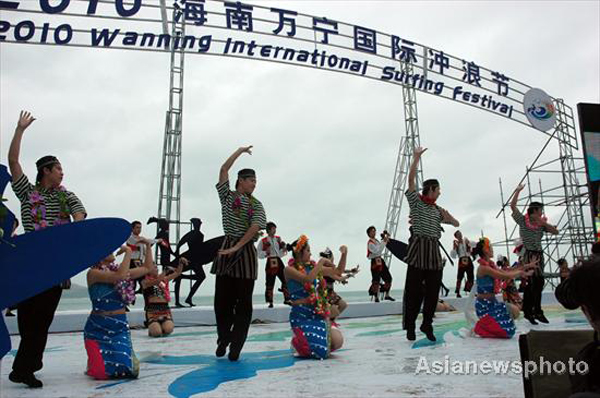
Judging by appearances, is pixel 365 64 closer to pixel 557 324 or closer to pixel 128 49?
pixel 128 49

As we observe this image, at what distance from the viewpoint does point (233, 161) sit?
13.5 ft

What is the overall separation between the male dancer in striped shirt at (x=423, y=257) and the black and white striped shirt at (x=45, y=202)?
3089 mm

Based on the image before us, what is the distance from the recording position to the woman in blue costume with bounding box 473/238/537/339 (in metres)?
5.05

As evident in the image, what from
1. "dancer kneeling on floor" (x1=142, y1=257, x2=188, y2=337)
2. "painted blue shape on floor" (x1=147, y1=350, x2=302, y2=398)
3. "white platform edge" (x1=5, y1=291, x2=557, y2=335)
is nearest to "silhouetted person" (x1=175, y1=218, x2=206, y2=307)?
"white platform edge" (x1=5, y1=291, x2=557, y2=335)

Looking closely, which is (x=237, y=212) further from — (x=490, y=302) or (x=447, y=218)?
(x=490, y=302)

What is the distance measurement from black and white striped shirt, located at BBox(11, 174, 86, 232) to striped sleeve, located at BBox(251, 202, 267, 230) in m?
1.34

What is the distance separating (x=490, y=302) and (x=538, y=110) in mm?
9975

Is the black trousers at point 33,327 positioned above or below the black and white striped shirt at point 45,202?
below

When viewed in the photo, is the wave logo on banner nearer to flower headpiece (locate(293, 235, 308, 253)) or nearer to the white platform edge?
the white platform edge

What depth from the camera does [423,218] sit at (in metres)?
5.12

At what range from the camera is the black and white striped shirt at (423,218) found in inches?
200

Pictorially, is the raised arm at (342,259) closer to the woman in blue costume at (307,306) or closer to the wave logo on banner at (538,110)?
the woman in blue costume at (307,306)

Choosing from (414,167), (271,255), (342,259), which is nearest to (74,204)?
(342,259)

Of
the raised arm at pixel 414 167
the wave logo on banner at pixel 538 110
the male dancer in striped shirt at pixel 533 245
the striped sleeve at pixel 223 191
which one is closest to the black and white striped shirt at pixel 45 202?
the striped sleeve at pixel 223 191
